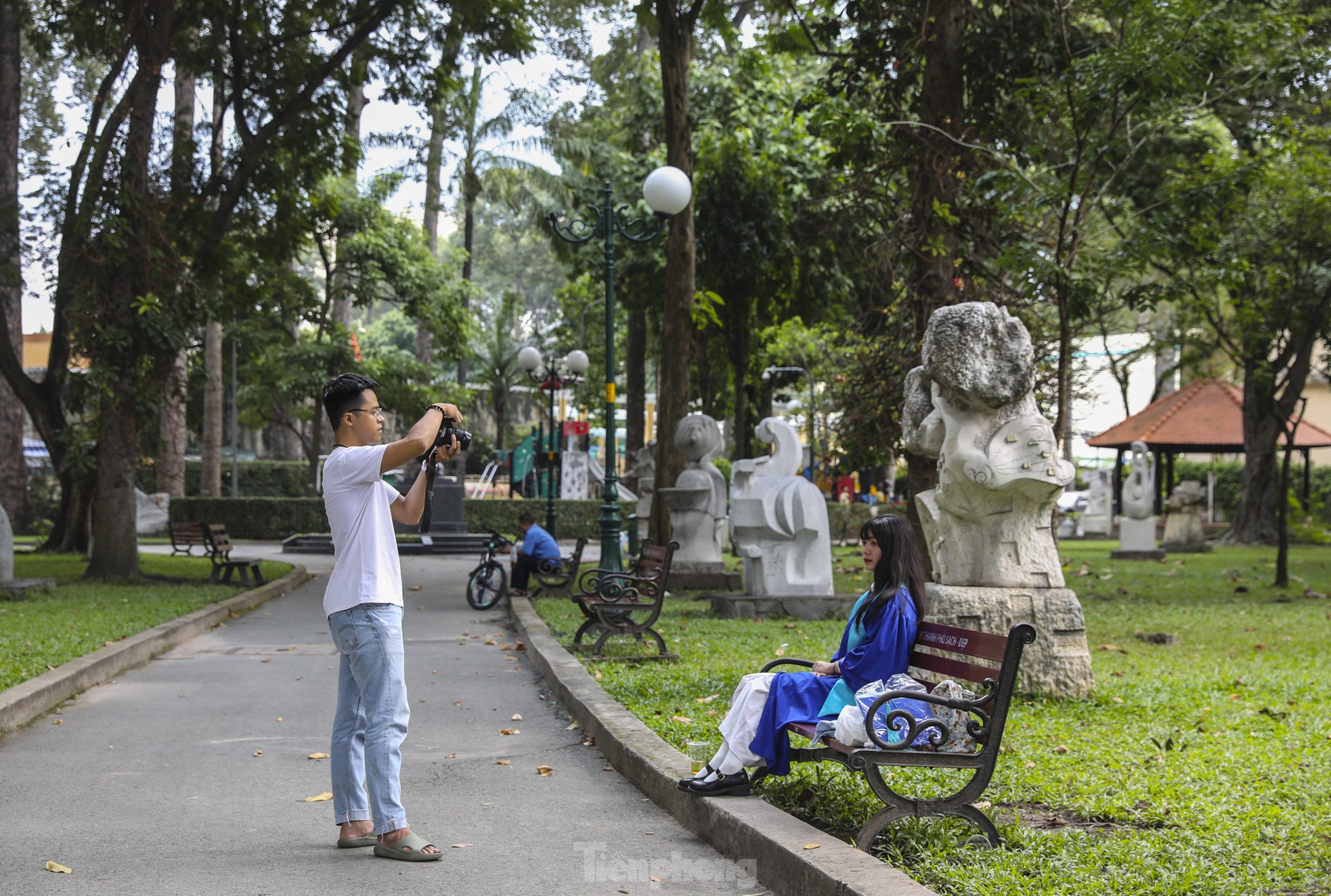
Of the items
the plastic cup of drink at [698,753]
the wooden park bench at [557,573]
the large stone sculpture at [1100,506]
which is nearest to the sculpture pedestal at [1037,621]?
the plastic cup of drink at [698,753]

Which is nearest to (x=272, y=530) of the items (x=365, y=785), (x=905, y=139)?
(x=905, y=139)

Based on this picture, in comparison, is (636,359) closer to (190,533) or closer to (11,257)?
(190,533)

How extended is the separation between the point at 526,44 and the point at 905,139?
7034 mm

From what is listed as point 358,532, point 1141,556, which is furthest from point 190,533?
point 1141,556

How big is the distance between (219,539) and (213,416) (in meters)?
15.2

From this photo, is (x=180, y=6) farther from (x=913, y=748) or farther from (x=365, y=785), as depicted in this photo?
(x=913, y=748)

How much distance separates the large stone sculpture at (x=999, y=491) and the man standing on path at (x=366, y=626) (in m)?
4.02

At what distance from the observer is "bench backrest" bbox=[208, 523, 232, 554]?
18375 mm

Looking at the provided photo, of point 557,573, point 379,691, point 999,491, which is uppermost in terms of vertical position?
point 999,491

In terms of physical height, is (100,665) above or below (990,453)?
below

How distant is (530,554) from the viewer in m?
17.0

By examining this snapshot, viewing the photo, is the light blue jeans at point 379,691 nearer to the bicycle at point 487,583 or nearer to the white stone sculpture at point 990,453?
the white stone sculpture at point 990,453

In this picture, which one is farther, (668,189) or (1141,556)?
(1141,556)

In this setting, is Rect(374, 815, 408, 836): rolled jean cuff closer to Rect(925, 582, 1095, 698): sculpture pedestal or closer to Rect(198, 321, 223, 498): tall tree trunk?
Rect(925, 582, 1095, 698): sculpture pedestal
